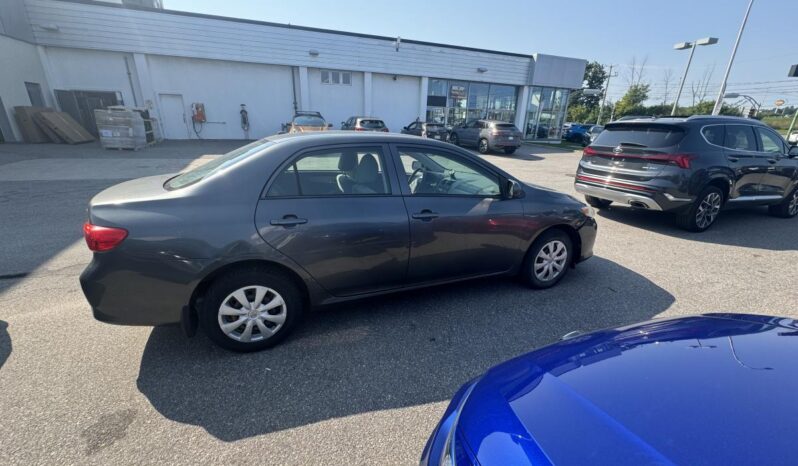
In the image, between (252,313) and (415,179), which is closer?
(252,313)

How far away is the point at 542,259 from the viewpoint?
3736 mm

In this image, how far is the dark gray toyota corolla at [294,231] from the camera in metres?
2.33

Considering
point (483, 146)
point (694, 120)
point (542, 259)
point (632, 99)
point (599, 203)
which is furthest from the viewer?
point (632, 99)

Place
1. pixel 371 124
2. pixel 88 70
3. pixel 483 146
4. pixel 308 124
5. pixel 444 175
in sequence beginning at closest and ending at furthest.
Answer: pixel 444 175 → pixel 308 124 → pixel 371 124 → pixel 88 70 → pixel 483 146

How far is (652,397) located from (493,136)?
57.5 feet

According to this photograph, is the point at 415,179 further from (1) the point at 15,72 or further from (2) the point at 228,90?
(1) the point at 15,72

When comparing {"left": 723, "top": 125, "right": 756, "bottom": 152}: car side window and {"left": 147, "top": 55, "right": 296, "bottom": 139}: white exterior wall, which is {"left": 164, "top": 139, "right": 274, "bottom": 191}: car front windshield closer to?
{"left": 723, "top": 125, "right": 756, "bottom": 152}: car side window

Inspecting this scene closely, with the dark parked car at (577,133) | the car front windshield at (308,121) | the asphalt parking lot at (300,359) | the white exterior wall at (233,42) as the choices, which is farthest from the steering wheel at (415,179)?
the dark parked car at (577,133)

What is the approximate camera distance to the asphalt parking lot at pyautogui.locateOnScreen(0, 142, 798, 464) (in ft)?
6.53

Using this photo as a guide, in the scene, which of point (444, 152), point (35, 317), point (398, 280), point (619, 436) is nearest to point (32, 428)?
point (35, 317)

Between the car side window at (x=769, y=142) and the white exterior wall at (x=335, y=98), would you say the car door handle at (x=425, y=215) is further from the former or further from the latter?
the white exterior wall at (x=335, y=98)

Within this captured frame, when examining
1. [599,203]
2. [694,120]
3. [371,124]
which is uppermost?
[694,120]

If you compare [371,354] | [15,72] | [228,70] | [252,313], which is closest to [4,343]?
[252,313]

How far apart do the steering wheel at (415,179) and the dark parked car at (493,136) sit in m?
15.5
